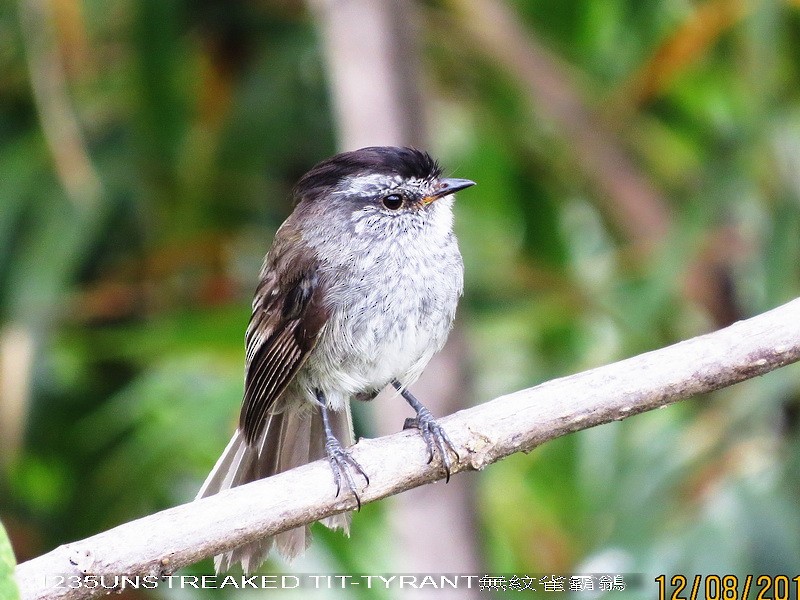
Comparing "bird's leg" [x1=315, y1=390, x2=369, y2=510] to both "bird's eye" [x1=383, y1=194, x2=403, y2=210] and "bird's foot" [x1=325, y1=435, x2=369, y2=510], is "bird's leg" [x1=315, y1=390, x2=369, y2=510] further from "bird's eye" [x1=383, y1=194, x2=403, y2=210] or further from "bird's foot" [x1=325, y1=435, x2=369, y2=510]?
"bird's eye" [x1=383, y1=194, x2=403, y2=210]

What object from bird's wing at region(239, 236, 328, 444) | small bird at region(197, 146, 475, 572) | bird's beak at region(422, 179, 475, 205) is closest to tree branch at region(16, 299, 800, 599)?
small bird at region(197, 146, 475, 572)

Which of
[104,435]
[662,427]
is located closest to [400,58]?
[662,427]

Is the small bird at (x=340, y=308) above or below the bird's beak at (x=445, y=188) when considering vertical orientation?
below

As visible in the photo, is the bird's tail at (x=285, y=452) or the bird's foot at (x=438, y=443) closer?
the bird's foot at (x=438, y=443)

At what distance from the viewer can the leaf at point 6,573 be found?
174 cm

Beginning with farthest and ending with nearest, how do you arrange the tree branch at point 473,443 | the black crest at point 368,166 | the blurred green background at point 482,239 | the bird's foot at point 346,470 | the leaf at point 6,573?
the blurred green background at point 482,239 → the black crest at point 368,166 → the bird's foot at point 346,470 → the tree branch at point 473,443 → the leaf at point 6,573

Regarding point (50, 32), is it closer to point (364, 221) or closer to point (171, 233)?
point (171, 233)

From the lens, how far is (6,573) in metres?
1.75

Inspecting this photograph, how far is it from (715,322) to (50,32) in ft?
11.7

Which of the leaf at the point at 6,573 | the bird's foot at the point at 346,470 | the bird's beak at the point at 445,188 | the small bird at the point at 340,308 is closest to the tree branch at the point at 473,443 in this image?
the bird's foot at the point at 346,470

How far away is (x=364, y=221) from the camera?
3951mm

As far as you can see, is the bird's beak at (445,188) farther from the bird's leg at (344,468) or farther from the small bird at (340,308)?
the bird's leg at (344,468)

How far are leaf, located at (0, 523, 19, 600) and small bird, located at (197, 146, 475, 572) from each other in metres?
1.80

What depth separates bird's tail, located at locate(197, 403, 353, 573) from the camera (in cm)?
376
